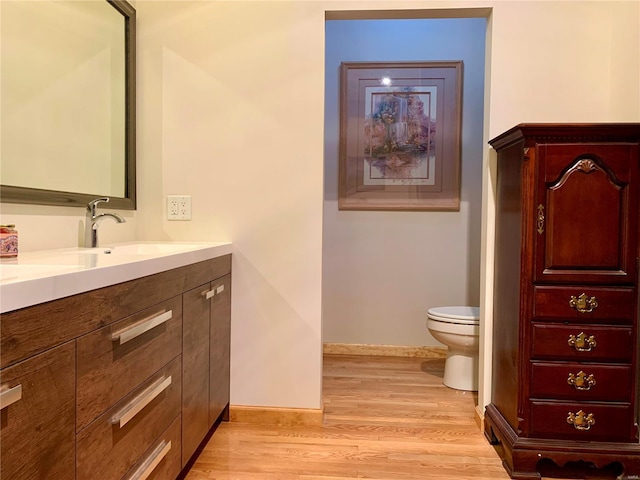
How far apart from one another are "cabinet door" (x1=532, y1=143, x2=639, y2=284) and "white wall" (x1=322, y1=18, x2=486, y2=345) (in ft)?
4.88

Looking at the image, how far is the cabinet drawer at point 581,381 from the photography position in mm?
1646

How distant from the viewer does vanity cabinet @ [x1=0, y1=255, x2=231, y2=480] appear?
2.47 feet

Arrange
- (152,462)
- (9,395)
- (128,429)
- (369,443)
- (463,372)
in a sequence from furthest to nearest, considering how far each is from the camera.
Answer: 1. (463,372)
2. (369,443)
3. (152,462)
4. (128,429)
5. (9,395)

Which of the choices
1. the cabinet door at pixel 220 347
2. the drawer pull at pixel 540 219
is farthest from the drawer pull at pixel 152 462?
the drawer pull at pixel 540 219

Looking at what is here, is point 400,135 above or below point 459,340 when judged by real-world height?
above

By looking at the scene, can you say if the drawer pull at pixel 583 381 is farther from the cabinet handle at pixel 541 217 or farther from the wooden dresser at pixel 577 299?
the cabinet handle at pixel 541 217

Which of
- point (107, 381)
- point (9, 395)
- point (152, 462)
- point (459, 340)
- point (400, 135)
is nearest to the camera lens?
point (9, 395)

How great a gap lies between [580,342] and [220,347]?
1.50 m

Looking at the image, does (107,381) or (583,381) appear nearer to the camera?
(107,381)

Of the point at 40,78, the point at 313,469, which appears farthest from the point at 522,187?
the point at 40,78

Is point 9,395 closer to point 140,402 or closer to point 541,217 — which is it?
point 140,402

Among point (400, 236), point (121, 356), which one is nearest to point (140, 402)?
point (121, 356)

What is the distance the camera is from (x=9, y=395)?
0.71 meters

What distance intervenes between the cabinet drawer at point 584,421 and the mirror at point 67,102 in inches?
79.0
